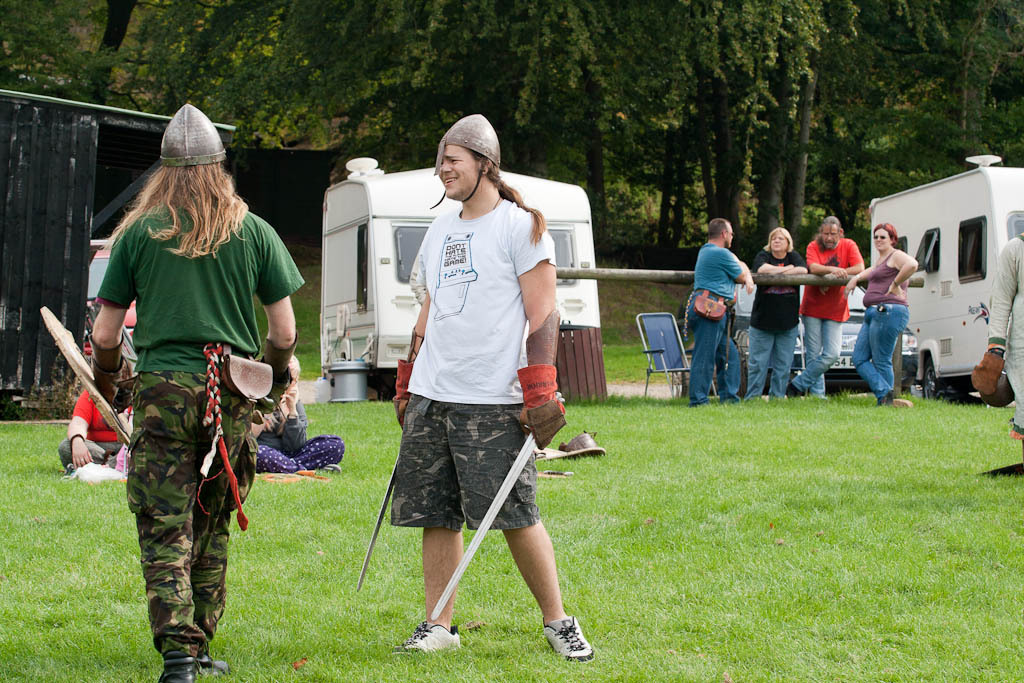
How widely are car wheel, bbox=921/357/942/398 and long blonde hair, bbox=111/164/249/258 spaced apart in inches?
565

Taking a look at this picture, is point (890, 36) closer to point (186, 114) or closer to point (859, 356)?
point (859, 356)

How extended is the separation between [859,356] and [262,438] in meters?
7.32

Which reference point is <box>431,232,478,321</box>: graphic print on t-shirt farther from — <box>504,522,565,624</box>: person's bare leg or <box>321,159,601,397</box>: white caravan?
<box>321,159,601,397</box>: white caravan

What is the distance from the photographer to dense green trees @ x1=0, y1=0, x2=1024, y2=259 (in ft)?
78.9

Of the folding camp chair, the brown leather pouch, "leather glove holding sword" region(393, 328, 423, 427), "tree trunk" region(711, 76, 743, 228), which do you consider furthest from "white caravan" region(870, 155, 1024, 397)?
"tree trunk" region(711, 76, 743, 228)

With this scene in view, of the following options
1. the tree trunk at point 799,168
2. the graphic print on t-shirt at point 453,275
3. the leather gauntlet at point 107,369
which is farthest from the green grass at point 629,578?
the tree trunk at point 799,168

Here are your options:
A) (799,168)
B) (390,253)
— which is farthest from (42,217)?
(799,168)

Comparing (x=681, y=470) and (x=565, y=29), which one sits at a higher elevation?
(x=565, y=29)

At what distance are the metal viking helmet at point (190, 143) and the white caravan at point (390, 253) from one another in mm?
11235

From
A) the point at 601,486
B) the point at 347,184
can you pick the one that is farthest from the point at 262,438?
the point at 347,184

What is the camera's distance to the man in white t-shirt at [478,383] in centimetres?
426

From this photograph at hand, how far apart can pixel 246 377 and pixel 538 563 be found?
121cm

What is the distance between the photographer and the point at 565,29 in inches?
947

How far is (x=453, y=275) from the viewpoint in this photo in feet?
14.4
